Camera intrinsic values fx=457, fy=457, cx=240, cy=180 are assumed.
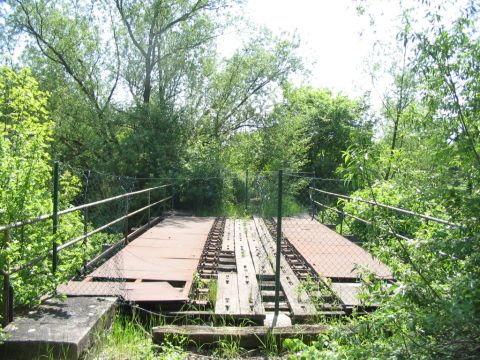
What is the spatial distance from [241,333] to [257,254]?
3501 millimetres

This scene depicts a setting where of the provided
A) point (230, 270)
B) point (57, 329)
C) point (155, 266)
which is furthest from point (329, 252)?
point (57, 329)

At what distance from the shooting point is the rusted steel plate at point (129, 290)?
16.3ft

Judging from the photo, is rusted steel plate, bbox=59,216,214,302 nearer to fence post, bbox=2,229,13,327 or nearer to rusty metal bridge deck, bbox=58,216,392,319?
rusty metal bridge deck, bbox=58,216,392,319

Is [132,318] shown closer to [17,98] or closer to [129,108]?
[17,98]

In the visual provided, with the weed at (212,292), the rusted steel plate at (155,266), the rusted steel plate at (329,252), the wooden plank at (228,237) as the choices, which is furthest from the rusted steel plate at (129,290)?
the wooden plank at (228,237)

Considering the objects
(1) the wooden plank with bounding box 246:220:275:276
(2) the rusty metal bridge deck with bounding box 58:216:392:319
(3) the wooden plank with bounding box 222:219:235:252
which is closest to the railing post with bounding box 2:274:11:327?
(2) the rusty metal bridge deck with bounding box 58:216:392:319

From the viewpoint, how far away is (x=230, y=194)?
16578 millimetres

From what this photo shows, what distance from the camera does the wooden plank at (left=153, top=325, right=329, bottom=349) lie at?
4277mm

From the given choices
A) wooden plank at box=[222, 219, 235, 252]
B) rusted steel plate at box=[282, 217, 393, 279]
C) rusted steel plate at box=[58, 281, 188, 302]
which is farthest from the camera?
wooden plank at box=[222, 219, 235, 252]

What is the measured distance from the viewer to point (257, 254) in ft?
25.6

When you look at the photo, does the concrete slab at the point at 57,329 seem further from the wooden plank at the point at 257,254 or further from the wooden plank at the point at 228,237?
the wooden plank at the point at 228,237

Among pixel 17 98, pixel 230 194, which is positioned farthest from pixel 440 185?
pixel 230 194

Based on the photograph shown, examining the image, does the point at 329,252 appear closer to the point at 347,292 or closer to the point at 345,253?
the point at 345,253

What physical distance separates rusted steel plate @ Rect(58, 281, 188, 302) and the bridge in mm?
11
